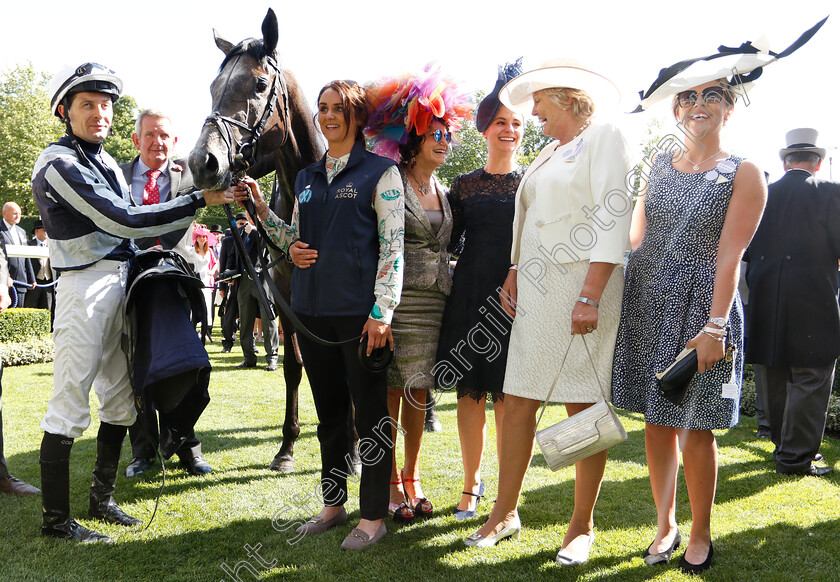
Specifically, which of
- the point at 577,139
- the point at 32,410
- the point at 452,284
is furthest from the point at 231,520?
the point at 32,410

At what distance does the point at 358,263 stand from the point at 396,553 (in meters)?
1.47

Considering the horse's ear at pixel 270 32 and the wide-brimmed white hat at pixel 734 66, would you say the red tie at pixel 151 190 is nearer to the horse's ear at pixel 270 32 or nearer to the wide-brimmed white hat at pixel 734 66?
the horse's ear at pixel 270 32

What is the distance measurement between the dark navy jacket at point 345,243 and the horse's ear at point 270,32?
1.08 meters

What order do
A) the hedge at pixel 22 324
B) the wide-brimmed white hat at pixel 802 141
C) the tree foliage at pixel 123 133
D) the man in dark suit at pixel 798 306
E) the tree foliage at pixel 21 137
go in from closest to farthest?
the man in dark suit at pixel 798 306
the wide-brimmed white hat at pixel 802 141
the hedge at pixel 22 324
the tree foliage at pixel 21 137
the tree foliage at pixel 123 133

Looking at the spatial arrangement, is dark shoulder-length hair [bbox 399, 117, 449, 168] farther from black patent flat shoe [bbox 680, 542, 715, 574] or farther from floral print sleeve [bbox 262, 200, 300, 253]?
black patent flat shoe [bbox 680, 542, 715, 574]

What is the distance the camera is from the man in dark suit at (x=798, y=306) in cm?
Answer: 453

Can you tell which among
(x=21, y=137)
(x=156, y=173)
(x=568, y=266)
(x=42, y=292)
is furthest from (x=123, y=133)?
(x=568, y=266)

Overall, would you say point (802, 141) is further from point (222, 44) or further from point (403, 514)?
point (222, 44)

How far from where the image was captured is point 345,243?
2938mm

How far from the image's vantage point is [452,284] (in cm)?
339

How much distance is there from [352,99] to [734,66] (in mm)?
1793

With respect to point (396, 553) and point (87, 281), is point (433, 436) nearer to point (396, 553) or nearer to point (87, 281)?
point (396, 553)

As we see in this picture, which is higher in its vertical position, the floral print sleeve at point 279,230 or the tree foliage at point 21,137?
the tree foliage at point 21,137

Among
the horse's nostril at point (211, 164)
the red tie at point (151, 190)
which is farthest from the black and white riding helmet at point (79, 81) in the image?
the red tie at point (151, 190)
